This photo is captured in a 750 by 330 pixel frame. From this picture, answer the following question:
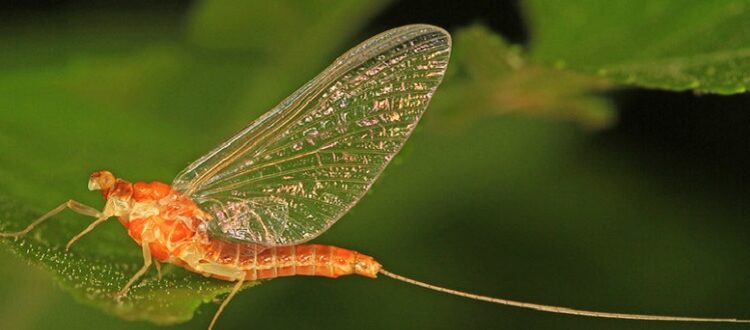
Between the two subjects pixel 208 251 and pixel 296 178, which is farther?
pixel 296 178

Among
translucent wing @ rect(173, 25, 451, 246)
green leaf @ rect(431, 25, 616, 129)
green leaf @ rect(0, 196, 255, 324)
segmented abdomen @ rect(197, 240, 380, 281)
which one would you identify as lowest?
green leaf @ rect(0, 196, 255, 324)

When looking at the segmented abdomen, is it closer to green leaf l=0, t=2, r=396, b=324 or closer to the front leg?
green leaf l=0, t=2, r=396, b=324

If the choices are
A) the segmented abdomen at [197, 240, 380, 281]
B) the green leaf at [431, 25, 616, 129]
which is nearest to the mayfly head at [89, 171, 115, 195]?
the segmented abdomen at [197, 240, 380, 281]

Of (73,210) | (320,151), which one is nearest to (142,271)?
(73,210)

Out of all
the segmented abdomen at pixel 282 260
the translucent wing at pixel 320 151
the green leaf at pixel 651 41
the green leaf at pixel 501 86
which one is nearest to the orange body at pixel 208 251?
the segmented abdomen at pixel 282 260

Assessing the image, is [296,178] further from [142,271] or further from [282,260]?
[142,271]

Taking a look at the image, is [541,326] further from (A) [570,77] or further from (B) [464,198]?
(A) [570,77]

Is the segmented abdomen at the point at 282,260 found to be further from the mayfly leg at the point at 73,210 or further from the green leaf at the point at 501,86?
the green leaf at the point at 501,86
